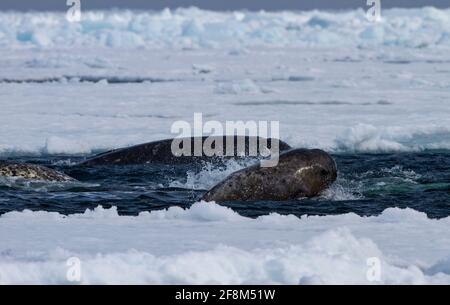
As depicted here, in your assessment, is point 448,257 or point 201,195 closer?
point 448,257

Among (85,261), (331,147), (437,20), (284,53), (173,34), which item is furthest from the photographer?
(437,20)

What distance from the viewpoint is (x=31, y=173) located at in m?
13.3

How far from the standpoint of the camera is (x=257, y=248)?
7520 millimetres

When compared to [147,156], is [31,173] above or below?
below

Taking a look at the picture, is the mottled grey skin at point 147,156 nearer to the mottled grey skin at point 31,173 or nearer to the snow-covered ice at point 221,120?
the mottled grey skin at point 31,173

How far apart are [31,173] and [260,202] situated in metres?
3.61

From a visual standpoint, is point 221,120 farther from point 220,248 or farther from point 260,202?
point 220,248

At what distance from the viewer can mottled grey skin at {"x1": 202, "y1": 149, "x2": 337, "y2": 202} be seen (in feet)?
37.6

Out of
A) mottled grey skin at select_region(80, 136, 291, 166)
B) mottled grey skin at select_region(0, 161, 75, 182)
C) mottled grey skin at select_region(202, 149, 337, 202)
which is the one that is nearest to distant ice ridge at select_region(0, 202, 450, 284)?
mottled grey skin at select_region(202, 149, 337, 202)

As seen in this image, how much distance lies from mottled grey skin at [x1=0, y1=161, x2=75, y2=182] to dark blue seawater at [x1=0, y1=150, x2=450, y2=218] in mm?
287

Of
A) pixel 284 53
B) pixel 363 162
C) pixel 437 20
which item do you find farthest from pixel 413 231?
pixel 437 20

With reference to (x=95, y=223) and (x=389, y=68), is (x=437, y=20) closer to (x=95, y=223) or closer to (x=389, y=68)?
(x=389, y=68)

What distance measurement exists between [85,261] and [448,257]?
2.62m

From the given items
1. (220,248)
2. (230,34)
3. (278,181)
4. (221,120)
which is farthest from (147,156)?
(230,34)
